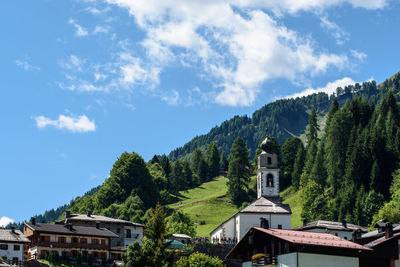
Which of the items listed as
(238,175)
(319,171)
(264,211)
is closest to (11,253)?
(264,211)

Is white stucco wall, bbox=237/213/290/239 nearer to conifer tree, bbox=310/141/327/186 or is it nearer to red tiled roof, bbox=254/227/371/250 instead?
red tiled roof, bbox=254/227/371/250

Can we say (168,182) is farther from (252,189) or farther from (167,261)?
(167,261)

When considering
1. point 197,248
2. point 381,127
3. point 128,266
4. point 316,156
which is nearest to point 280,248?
point 128,266

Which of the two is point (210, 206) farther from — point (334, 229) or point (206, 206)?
point (334, 229)

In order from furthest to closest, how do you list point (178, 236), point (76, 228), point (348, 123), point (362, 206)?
point (348, 123)
point (362, 206)
point (178, 236)
point (76, 228)

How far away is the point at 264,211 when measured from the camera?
266ft

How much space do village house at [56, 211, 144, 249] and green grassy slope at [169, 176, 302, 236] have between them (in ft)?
68.6

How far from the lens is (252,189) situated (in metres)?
145

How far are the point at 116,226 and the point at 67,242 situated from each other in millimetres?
13727

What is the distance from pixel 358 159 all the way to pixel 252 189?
129ft

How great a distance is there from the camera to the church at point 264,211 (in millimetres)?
80500

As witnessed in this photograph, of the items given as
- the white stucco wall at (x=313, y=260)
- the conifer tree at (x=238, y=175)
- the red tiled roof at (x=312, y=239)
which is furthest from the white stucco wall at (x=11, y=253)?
the conifer tree at (x=238, y=175)

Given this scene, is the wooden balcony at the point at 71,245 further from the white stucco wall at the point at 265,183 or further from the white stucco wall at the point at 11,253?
the white stucco wall at the point at 265,183

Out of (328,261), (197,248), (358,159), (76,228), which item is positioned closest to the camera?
(328,261)
